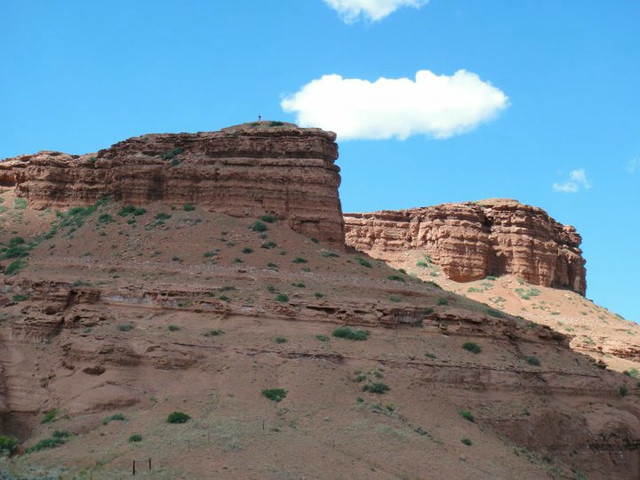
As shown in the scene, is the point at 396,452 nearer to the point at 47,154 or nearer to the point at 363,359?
the point at 363,359

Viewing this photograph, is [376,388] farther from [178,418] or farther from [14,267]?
[14,267]

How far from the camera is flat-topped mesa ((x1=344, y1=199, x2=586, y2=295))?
75.5 metres

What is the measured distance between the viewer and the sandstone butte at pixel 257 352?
26469mm

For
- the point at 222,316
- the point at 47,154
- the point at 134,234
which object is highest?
the point at 47,154

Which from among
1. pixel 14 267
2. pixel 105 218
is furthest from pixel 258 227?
pixel 14 267

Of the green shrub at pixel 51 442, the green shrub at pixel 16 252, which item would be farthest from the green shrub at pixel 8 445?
the green shrub at pixel 16 252

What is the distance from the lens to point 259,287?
3822 centimetres

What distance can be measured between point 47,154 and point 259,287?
26.7 metres

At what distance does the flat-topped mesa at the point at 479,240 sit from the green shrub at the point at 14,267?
42.2 meters

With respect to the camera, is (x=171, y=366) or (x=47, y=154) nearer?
(x=171, y=366)

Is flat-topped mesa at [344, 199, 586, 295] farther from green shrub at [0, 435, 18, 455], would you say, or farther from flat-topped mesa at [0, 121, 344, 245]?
green shrub at [0, 435, 18, 455]

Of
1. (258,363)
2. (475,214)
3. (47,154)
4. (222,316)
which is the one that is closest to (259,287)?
(222,316)

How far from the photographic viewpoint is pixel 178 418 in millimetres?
27297

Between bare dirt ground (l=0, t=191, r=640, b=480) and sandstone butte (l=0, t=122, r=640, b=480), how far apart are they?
102 millimetres
